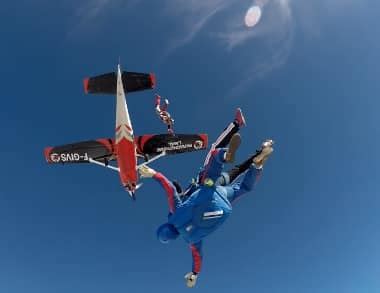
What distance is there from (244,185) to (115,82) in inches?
426

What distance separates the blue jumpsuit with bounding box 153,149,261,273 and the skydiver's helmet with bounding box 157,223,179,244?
5.8 inches

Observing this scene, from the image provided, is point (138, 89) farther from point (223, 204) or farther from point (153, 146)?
point (223, 204)

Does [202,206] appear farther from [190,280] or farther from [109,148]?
[109,148]

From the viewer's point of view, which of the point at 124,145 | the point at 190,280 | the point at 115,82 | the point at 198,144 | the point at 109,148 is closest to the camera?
A: the point at 190,280

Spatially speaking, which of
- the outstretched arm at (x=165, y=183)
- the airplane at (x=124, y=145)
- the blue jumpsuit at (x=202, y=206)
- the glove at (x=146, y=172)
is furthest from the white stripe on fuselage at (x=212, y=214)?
the airplane at (x=124, y=145)

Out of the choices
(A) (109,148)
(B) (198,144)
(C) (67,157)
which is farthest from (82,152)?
(B) (198,144)

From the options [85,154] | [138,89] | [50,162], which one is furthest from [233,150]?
[50,162]

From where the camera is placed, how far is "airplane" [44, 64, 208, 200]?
1900cm

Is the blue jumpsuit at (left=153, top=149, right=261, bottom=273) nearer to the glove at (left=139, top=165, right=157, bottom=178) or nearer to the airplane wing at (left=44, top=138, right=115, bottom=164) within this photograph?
the glove at (left=139, top=165, right=157, bottom=178)

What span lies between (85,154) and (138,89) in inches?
216

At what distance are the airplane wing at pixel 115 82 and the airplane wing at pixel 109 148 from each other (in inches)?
121

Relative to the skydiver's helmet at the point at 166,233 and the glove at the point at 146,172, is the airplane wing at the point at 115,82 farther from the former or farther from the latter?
the skydiver's helmet at the point at 166,233

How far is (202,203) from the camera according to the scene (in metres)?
12.3

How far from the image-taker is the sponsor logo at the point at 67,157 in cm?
2268
